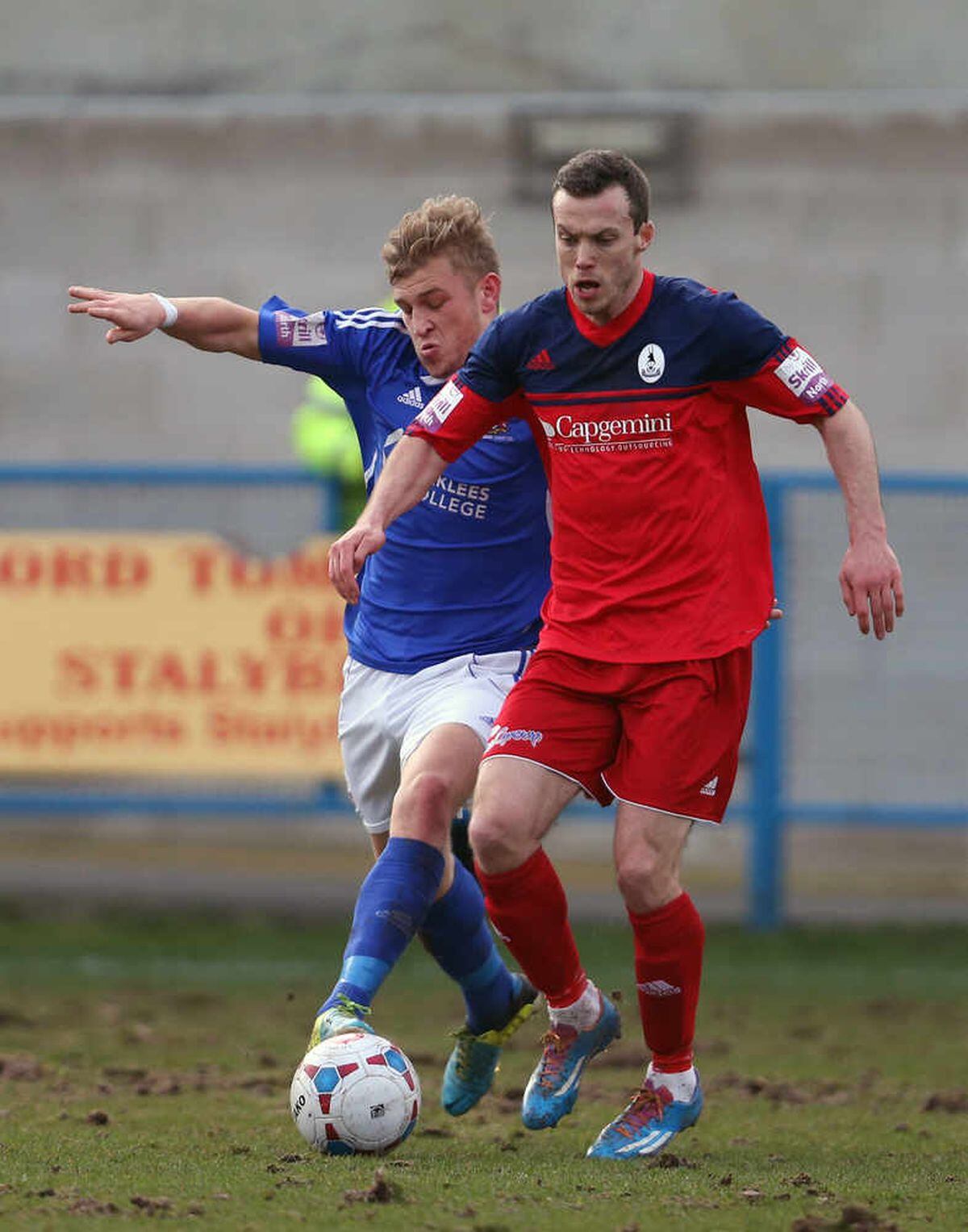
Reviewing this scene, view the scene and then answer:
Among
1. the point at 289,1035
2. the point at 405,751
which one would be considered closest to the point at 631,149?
the point at 289,1035

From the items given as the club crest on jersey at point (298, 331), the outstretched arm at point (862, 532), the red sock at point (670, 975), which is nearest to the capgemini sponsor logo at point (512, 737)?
the red sock at point (670, 975)

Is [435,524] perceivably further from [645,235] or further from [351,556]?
[645,235]

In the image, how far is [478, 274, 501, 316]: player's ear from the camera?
19.6 feet

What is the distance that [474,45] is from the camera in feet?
39.8

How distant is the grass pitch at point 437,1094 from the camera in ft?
15.4

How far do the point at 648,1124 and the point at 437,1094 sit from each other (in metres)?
1.41

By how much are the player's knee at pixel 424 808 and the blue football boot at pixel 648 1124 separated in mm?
832

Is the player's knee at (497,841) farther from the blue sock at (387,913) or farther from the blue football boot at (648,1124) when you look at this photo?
the blue football boot at (648,1124)

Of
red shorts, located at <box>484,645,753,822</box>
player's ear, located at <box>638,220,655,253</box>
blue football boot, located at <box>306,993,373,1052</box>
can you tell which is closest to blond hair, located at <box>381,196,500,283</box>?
player's ear, located at <box>638,220,655,253</box>

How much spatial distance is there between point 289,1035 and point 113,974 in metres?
1.63

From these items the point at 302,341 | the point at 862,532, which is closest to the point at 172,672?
the point at 302,341

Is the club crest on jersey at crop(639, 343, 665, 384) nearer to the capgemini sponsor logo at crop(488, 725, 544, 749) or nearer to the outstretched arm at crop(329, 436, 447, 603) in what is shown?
the outstretched arm at crop(329, 436, 447, 603)

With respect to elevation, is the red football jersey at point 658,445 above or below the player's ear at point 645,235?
below

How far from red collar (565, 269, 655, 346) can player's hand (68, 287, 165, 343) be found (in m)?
1.16
